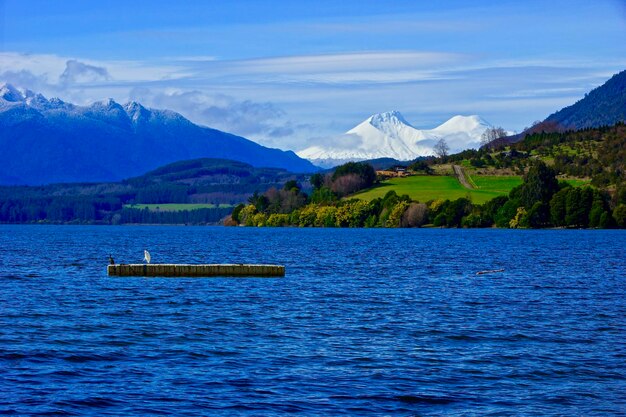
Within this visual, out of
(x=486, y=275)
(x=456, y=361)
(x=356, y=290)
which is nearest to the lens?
(x=456, y=361)

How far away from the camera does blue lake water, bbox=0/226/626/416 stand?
100 feet

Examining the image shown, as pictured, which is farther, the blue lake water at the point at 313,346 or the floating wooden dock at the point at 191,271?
the floating wooden dock at the point at 191,271

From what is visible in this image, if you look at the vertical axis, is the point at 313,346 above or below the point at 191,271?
below

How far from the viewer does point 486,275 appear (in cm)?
7894

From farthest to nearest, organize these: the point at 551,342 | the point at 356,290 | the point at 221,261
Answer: the point at 221,261, the point at 356,290, the point at 551,342

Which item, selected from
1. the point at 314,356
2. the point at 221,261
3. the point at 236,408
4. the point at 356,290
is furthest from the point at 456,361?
the point at 221,261

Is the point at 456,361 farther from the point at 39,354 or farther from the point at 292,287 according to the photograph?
the point at 292,287

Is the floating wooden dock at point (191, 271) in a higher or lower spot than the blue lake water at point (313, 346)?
higher

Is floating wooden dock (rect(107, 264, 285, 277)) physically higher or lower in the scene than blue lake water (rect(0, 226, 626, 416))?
higher

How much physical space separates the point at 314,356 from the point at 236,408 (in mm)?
8467

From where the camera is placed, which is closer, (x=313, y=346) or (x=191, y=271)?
(x=313, y=346)

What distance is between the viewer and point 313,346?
39.9 meters

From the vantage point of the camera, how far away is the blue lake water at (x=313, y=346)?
30516mm

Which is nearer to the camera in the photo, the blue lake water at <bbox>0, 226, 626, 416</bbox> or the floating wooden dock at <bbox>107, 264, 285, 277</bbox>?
the blue lake water at <bbox>0, 226, 626, 416</bbox>
